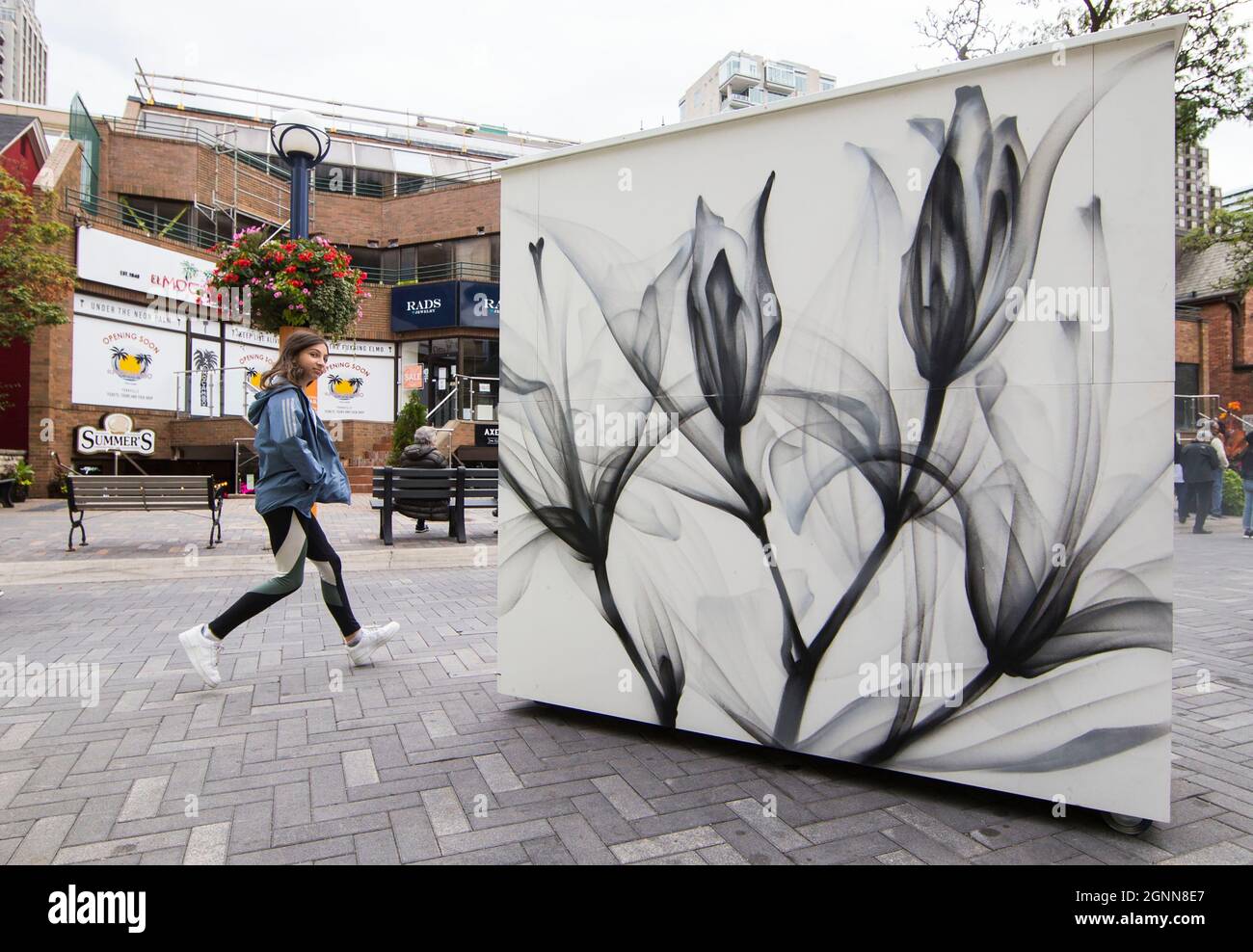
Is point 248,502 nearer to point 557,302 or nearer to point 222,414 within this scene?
point 222,414

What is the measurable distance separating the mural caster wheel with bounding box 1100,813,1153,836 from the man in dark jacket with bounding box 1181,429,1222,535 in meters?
13.8

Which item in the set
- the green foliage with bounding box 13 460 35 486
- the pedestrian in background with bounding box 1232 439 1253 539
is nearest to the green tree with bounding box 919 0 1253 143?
the pedestrian in background with bounding box 1232 439 1253 539

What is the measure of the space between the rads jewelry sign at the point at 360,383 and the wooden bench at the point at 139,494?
2026cm

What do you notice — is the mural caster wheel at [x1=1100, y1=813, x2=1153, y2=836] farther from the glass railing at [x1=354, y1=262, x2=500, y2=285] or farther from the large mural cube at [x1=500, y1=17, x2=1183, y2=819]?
the glass railing at [x1=354, y1=262, x2=500, y2=285]

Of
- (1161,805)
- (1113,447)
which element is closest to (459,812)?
(1161,805)

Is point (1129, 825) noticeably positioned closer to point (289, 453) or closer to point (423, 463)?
point (289, 453)

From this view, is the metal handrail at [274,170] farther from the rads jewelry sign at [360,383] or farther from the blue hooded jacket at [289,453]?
the blue hooded jacket at [289,453]

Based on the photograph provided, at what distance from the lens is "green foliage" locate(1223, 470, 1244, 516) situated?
17859mm

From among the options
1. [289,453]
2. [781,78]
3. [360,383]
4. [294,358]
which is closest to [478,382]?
[360,383]

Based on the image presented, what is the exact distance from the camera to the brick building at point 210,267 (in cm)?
2114

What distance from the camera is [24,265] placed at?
15469 mm

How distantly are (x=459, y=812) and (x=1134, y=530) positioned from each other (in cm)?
237

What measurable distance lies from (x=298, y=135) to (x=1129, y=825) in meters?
10.7
